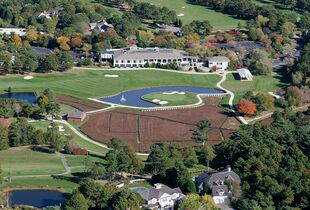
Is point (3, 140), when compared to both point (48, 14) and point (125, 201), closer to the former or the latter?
point (125, 201)

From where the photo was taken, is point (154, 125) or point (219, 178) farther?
point (154, 125)

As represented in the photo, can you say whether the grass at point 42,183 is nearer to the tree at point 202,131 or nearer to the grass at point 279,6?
the tree at point 202,131

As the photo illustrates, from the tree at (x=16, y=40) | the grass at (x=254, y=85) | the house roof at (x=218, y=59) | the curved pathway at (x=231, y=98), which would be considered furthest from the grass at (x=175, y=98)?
the tree at (x=16, y=40)

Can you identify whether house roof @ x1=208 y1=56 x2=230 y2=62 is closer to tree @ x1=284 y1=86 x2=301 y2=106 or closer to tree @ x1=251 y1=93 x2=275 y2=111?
tree @ x1=284 y1=86 x2=301 y2=106

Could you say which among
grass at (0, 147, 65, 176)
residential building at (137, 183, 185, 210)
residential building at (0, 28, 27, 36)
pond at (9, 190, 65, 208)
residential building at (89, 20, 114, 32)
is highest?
residential building at (89, 20, 114, 32)

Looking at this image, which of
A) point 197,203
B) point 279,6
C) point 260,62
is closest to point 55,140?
point 197,203

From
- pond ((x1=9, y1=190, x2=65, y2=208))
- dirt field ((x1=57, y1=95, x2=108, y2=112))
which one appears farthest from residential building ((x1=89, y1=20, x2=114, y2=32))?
pond ((x1=9, y1=190, x2=65, y2=208))
